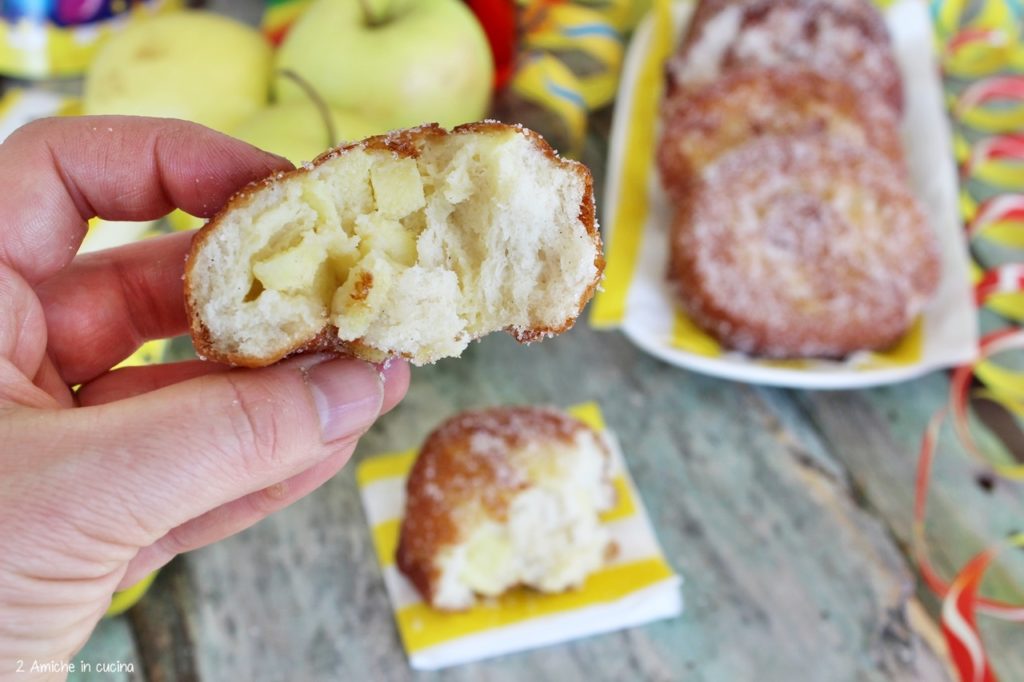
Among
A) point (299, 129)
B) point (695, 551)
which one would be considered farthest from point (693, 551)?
point (299, 129)

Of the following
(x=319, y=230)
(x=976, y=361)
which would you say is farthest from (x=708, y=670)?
(x=319, y=230)

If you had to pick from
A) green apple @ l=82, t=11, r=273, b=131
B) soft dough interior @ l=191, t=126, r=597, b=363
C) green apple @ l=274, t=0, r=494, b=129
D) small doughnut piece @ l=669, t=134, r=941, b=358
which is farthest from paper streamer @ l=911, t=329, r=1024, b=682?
green apple @ l=82, t=11, r=273, b=131

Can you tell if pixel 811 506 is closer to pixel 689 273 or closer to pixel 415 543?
pixel 689 273

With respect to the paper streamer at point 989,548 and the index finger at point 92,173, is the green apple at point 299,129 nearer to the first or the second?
the index finger at point 92,173

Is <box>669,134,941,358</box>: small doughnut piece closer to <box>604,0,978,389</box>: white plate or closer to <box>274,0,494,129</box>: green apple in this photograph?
<box>604,0,978,389</box>: white plate

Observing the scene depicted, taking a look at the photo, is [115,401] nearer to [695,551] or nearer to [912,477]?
[695,551]

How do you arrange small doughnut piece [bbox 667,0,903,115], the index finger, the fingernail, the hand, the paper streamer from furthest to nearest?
1. small doughnut piece [bbox 667,0,903,115]
2. the paper streamer
3. the index finger
4. the fingernail
5. the hand

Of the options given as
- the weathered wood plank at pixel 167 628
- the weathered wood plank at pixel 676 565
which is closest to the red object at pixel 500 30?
the weathered wood plank at pixel 676 565

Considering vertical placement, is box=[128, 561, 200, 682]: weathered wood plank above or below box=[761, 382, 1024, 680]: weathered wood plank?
below
